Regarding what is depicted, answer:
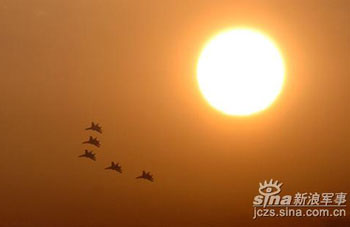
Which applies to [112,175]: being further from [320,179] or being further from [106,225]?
[320,179]

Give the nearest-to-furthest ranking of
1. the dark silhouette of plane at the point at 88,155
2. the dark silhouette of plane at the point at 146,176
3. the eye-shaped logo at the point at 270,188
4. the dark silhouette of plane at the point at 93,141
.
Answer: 1. the dark silhouette of plane at the point at 93,141
2. the dark silhouette of plane at the point at 88,155
3. the dark silhouette of plane at the point at 146,176
4. the eye-shaped logo at the point at 270,188

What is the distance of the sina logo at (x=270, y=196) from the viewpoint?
7.86m

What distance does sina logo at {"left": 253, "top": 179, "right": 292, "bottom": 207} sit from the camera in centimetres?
786

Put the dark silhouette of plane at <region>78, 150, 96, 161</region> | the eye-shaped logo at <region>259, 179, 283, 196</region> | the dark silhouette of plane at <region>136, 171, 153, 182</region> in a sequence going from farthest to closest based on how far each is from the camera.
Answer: the eye-shaped logo at <region>259, 179, 283, 196</region>, the dark silhouette of plane at <region>136, 171, 153, 182</region>, the dark silhouette of plane at <region>78, 150, 96, 161</region>

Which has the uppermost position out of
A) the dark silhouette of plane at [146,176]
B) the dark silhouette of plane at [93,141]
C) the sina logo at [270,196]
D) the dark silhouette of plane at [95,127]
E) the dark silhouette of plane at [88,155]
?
the sina logo at [270,196]

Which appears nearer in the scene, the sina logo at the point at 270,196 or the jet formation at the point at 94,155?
the jet formation at the point at 94,155

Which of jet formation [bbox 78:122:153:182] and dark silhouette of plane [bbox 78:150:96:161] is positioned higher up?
jet formation [bbox 78:122:153:182]

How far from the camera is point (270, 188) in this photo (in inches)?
311

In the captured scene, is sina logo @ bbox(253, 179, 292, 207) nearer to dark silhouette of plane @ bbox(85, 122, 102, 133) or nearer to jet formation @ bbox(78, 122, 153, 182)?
jet formation @ bbox(78, 122, 153, 182)

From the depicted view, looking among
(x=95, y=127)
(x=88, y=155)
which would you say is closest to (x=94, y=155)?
(x=88, y=155)

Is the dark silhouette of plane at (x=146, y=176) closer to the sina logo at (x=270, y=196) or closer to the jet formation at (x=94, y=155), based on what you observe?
the jet formation at (x=94, y=155)

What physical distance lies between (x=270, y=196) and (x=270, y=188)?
0.63 ft

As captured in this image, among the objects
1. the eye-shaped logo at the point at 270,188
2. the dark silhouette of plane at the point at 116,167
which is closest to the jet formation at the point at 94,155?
the dark silhouette of plane at the point at 116,167

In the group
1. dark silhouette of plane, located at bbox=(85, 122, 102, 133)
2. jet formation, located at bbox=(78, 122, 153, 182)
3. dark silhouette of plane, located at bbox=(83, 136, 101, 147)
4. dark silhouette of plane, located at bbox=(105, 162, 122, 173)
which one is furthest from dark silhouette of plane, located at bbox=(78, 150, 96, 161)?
dark silhouette of plane, located at bbox=(85, 122, 102, 133)
